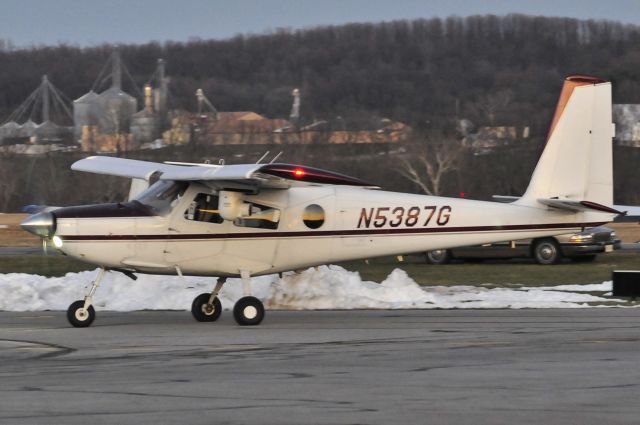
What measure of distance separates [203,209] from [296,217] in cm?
136

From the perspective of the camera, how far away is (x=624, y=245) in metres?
39.3

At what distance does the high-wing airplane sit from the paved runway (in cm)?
94

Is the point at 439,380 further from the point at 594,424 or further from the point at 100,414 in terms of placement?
the point at 100,414

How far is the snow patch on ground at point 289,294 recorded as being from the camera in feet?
61.9

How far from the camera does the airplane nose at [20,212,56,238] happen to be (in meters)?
14.9

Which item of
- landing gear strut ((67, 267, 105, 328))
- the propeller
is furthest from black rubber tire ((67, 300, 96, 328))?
the propeller

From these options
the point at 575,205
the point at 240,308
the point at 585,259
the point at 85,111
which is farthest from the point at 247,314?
the point at 85,111

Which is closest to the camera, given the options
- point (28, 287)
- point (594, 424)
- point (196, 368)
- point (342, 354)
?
point (594, 424)

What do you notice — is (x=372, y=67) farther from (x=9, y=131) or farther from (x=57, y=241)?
(x=57, y=241)

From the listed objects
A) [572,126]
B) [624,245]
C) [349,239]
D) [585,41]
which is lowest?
[624,245]

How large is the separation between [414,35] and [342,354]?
134m

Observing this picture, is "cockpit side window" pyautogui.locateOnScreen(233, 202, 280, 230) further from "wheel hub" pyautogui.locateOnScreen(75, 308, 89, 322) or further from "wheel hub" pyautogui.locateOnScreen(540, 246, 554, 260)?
"wheel hub" pyautogui.locateOnScreen(540, 246, 554, 260)

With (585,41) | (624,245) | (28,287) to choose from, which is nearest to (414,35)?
(585,41)

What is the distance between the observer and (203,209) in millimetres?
15984
